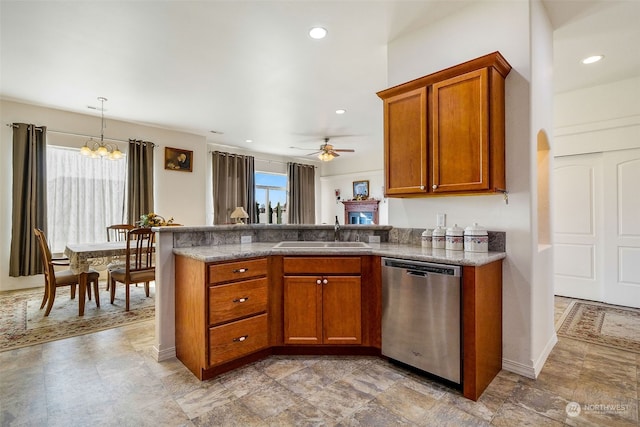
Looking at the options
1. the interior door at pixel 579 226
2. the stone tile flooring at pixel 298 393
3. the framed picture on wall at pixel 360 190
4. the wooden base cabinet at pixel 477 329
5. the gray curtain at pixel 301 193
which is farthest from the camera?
the gray curtain at pixel 301 193

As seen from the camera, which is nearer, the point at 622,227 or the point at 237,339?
the point at 237,339

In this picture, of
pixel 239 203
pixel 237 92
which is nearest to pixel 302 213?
pixel 239 203

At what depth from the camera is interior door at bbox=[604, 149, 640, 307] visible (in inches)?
143

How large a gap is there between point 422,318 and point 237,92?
367 cm

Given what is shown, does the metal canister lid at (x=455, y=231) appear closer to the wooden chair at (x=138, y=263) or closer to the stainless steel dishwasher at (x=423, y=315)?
the stainless steel dishwasher at (x=423, y=315)

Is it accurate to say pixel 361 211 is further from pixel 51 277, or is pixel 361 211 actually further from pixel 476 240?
pixel 51 277

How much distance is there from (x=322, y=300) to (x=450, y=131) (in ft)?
5.30

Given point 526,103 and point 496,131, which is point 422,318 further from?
point 526,103

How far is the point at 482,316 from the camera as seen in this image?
6.49 feet

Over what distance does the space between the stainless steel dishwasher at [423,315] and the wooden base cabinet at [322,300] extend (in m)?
0.24

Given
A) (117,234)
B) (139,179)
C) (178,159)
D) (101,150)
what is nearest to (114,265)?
(117,234)

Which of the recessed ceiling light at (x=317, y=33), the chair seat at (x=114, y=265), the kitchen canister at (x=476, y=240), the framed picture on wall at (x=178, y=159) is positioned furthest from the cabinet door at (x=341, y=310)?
the framed picture on wall at (x=178, y=159)

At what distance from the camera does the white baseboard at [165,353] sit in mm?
2443

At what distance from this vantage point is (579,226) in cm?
404
